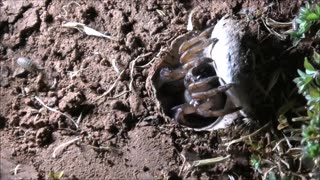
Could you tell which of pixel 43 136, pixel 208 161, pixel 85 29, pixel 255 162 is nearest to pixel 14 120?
pixel 43 136

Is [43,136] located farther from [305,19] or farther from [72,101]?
[305,19]

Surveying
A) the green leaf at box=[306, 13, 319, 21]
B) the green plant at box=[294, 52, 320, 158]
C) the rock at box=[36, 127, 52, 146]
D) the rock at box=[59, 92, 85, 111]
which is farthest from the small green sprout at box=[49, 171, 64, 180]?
the green leaf at box=[306, 13, 319, 21]

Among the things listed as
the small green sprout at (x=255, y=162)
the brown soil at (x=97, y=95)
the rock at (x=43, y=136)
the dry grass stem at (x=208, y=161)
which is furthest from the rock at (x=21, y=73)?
the small green sprout at (x=255, y=162)

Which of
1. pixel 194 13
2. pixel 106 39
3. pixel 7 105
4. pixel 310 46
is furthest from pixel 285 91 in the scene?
pixel 7 105

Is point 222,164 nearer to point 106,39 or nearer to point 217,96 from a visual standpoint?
point 217,96

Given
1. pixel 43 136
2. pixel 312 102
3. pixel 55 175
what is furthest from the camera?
pixel 43 136

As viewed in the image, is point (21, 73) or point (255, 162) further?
point (21, 73)

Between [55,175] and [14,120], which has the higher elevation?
[14,120]
